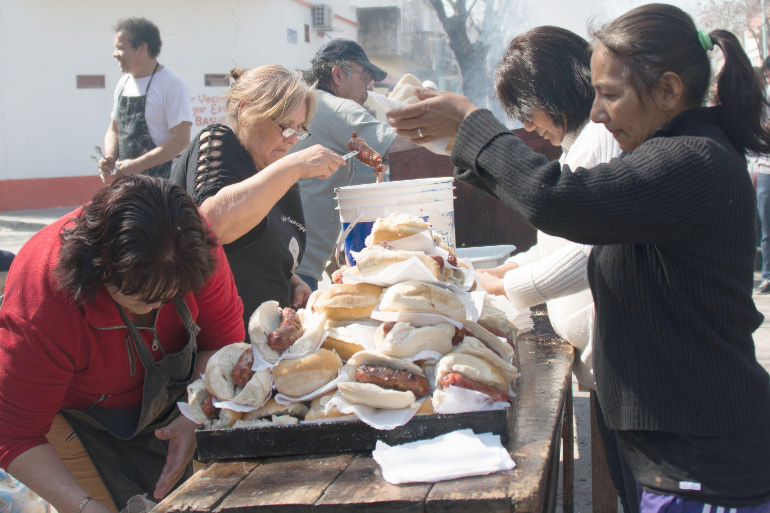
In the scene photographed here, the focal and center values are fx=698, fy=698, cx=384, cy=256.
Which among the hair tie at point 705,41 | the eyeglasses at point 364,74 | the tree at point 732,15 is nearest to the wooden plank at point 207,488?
the hair tie at point 705,41

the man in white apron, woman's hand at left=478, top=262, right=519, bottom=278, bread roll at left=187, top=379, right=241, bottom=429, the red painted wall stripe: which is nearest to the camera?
bread roll at left=187, top=379, right=241, bottom=429

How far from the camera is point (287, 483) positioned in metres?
1.49

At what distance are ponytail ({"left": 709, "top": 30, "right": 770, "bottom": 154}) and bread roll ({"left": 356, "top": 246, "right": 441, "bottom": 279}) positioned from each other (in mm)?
809

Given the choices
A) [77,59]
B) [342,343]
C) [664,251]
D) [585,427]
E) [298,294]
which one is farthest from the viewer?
[77,59]

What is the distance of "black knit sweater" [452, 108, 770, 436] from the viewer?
4.34 feet

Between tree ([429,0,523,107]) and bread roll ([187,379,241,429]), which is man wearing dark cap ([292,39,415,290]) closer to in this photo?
bread roll ([187,379,241,429])

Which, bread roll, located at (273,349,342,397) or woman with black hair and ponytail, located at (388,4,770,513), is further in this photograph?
bread roll, located at (273,349,342,397)

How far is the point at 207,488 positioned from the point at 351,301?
0.60 m

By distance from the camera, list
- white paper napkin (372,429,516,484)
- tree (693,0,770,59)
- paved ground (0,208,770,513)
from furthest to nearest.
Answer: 1. tree (693,0,770,59)
2. paved ground (0,208,770,513)
3. white paper napkin (372,429,516,484)

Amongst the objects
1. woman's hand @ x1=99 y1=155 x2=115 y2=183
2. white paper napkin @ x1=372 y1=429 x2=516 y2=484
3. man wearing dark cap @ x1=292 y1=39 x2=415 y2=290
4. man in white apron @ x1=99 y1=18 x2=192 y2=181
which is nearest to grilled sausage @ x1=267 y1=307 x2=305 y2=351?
white paper napkin @ x1=372 y1=429 x2=516 y2=484

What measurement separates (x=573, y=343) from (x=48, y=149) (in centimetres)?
1575

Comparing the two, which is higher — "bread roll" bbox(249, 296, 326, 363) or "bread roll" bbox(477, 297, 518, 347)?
"bread roll" bbox(249, 296, 326, 363)

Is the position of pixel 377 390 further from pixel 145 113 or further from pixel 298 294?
pixel 145 113

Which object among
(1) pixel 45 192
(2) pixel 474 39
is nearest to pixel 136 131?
(1) pixel 45 192
